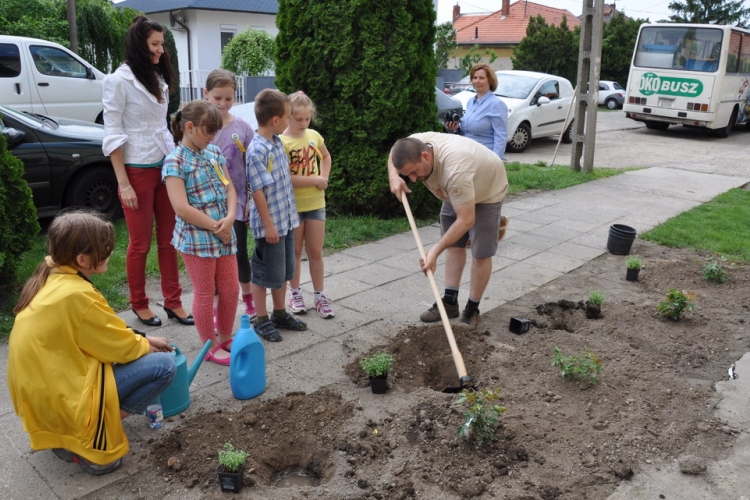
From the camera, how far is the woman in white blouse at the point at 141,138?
165 inches

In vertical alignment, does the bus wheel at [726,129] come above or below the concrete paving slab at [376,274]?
above

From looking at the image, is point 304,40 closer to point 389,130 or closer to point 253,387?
point 389,130

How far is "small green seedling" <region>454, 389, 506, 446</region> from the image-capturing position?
3.14 metres

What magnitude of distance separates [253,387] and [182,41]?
94.2 feet

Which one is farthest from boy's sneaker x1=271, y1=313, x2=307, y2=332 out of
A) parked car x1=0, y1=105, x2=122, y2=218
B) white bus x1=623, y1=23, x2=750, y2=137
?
white bus x1=623, y1=23, x2=750, y2=137

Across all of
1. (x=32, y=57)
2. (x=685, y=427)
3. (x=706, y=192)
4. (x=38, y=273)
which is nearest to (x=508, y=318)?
(x=685, y=427)

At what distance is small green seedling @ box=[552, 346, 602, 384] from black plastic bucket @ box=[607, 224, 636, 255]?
10.4ft

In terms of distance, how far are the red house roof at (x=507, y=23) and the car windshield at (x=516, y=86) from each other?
32.6 m

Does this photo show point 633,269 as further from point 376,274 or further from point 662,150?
point 662,150

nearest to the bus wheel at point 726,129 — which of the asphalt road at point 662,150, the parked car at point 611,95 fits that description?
the asphalt road at point 662,150

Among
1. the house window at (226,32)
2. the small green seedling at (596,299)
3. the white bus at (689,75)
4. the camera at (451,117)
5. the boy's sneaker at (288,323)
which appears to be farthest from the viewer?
the house window at (226,32)

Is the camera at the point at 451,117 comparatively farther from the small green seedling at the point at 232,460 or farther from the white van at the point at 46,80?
the white van at the point at 46,80

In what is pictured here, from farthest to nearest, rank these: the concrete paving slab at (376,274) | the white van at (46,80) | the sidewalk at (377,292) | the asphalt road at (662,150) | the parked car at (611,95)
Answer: the parked car at (611,95)
the asphalt road at (662,150)
the white van at (46,80)
the concrete paving slab at (376,274)
the sidewalk at (377,292)

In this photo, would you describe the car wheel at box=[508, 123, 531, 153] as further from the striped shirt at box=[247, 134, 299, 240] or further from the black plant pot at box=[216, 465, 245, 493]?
the black plant pot at box=[216, 465, 245, 493]
